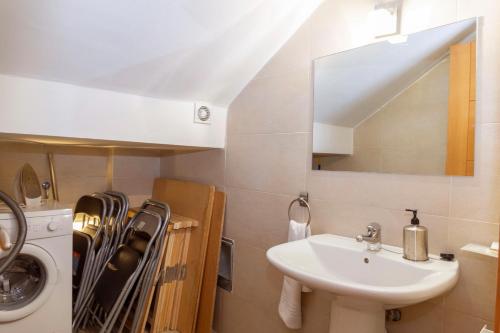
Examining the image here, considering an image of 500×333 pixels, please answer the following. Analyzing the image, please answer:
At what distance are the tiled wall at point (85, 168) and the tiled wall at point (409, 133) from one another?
189 cm

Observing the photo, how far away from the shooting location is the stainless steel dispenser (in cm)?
114

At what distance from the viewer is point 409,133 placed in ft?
4.26

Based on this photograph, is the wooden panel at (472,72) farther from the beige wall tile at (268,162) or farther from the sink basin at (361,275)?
the beige wall tile at (268,162)

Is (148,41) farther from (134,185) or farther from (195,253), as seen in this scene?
(134,185)

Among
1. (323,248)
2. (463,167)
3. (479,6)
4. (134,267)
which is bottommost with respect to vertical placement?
(134,267)

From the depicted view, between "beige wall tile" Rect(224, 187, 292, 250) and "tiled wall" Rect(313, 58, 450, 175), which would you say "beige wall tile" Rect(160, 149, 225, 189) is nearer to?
"beige wall tile" Rect(224, 187, 292, 250)

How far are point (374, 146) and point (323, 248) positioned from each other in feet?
1.63

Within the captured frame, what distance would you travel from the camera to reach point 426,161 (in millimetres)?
1232

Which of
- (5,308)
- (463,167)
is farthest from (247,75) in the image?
(5,308)

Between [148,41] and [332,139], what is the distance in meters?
0.97

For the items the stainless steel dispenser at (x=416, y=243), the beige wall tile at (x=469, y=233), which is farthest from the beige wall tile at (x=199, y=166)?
the beige wall tile at (x=469, y=233)

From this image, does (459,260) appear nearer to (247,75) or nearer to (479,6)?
(479,6)

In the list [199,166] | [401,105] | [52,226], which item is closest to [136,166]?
[199,166]

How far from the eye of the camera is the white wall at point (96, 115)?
139 centimetres
